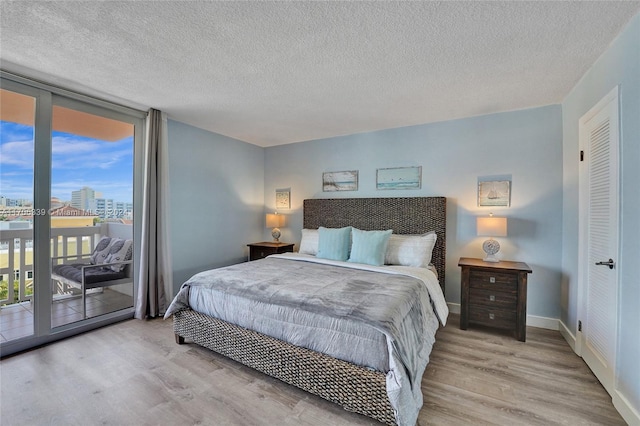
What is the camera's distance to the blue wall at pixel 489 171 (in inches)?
122

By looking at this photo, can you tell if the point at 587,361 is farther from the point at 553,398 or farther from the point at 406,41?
the point at 406,41

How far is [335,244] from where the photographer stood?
356cm

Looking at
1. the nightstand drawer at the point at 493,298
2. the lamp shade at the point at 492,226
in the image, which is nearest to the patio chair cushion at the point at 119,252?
the nightstand drawer at the point at 493,298

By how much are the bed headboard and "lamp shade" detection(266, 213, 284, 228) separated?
0.48 meters

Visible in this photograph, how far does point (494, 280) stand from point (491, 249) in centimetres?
41

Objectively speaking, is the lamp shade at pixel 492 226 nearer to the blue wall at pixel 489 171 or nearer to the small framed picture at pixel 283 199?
the blue wall at pixel 489 171

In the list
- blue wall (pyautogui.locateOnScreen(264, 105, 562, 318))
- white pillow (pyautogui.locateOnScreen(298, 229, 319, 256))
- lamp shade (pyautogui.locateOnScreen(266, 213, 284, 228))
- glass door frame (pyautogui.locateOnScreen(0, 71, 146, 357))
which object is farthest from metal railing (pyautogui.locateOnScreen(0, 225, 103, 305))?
blue wall (pyautogui.locateOnScreen(264, 105, 562, 318))

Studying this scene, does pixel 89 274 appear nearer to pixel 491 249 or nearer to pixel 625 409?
pixel 491 249

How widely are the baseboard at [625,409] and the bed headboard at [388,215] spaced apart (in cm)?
174

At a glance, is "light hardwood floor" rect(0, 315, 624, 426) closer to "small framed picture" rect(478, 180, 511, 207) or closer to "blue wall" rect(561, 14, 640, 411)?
"blue wall" rect(561, 14, 640, 411)

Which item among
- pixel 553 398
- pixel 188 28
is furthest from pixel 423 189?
pixel 188 28

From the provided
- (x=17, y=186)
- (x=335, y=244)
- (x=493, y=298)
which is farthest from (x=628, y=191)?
(x=17, y=186)

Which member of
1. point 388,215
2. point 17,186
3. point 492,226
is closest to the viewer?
point 17,186

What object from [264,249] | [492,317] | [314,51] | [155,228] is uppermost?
[314,51]
